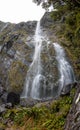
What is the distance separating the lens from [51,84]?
31125 millimetres

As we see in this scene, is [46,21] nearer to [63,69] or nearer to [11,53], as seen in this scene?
[11,53]

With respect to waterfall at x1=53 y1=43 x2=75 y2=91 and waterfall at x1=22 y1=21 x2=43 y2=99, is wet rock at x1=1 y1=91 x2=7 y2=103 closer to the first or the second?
waterfall at x1=22 y1=21 x2=43 y2=99

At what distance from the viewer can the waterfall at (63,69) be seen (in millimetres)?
31000

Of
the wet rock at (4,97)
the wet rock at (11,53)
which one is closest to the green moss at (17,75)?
the wet rock at (11,53)

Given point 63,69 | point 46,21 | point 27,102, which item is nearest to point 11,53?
point 63,69

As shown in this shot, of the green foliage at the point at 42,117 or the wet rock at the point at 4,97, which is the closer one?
the green foliage at the point at 42,117

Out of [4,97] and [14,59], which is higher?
[14,59]

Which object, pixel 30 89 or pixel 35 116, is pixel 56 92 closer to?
pixel 30 89

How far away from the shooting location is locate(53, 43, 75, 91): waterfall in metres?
31.0

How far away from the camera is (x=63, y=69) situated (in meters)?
32.6

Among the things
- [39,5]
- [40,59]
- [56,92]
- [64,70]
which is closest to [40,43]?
[40,59]

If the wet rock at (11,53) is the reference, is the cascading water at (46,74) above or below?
below

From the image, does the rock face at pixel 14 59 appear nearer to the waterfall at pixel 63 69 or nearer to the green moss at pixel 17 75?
the green moss at pixel 17 75

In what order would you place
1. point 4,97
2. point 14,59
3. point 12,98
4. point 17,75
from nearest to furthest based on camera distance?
point 12,98 < point 4,97 < point 17,75 < point 14,59
